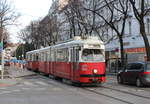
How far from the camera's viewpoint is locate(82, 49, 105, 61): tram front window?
19812 millimetres

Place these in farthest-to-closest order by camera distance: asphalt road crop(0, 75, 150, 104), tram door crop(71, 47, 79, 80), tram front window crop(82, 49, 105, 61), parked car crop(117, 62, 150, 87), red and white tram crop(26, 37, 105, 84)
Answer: tram door crop(71, 47, 79, 80), tram front window crop(82, 49, 105, 61), red and white tram crop(26, 37, 105, 84), parked car crop(117, 62, 150, 87), asphalt road crop(0, 75, 150, 104)

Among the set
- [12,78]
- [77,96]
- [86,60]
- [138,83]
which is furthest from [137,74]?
[12,78]

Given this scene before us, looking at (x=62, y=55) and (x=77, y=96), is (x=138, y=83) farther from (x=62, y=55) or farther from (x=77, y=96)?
(x=62, y=55)

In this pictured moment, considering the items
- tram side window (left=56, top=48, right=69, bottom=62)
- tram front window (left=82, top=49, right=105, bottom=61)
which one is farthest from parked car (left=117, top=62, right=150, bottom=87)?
tram side window (left=56, top=48, right=69, bottom=62)

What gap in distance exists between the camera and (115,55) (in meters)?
49.5

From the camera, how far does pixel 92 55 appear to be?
20016 millimetres

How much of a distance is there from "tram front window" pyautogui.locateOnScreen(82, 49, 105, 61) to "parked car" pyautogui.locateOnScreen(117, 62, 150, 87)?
232 centimetres

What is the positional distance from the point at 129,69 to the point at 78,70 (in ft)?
12.8

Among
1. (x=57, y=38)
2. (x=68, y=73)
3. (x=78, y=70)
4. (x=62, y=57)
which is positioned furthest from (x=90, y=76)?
(x=57, y=38)

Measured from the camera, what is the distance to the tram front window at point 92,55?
19812 millimetres

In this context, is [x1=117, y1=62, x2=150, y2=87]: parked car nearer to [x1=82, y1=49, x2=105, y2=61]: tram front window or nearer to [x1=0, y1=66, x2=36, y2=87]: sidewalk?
[x1=82, y1=49, x2=105, y2=61]: tram front window

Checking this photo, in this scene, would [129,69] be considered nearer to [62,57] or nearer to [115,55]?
[62,57]

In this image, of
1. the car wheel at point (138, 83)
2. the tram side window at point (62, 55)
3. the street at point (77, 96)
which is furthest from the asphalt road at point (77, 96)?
the tram side window at point (62, 55)

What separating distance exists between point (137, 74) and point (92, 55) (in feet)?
10.3
